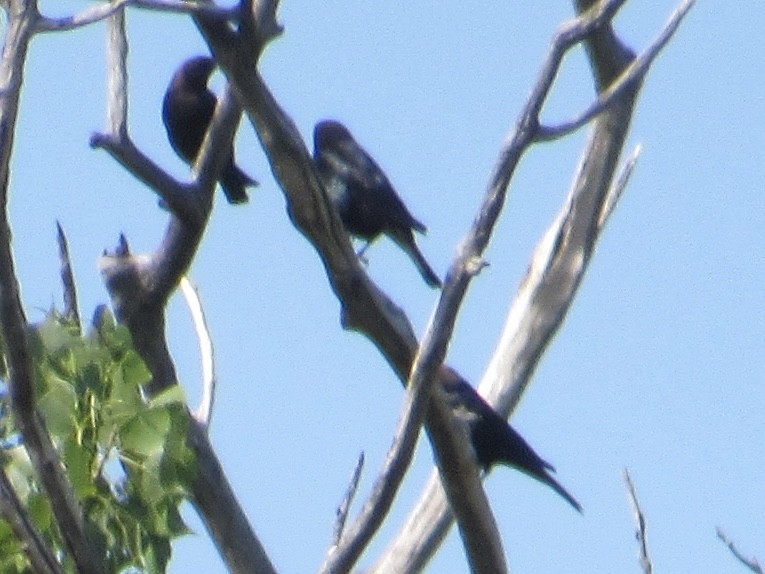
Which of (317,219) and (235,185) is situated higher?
(317,219)

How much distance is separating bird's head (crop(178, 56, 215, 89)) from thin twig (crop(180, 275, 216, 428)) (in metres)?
2.94

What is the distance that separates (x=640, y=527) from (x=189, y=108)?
4304 millimetres

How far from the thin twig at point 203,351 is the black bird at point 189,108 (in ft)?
7.19

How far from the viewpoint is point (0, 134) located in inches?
96.3

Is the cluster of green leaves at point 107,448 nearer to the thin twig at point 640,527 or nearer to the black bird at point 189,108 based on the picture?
the thin twig at point 640,527

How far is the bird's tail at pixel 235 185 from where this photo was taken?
22.1 ft

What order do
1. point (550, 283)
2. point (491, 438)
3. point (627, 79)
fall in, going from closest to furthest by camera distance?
point (627, 79)
point (550, 283)
point (491, 438)

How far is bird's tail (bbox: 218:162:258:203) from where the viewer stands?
672 cm

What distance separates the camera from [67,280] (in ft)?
11.4

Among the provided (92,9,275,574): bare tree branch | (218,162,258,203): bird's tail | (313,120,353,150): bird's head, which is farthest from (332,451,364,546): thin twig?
(313,120,353,150): bird's head

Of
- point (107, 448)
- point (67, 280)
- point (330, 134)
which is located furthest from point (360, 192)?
point (107, 448)

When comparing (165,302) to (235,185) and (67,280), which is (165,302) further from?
(235,185)

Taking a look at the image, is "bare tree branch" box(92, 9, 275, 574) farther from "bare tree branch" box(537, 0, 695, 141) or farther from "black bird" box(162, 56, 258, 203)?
"black bird" box(162, 56, 258, 203)

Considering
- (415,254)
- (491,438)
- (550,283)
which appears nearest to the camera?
(550,283)
